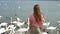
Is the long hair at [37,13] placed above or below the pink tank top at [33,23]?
above

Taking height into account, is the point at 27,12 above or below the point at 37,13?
below

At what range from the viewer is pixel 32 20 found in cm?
427

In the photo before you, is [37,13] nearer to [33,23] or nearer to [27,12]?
[33,23]

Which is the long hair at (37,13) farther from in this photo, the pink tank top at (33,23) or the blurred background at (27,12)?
the blurred background at (27,12)

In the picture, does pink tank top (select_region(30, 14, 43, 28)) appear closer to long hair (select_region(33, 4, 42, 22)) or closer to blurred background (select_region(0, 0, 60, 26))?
long hair (select_region(33, 4, 42, 22))

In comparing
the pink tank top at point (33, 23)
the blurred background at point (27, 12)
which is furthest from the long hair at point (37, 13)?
the blurred background at point (27, 12)

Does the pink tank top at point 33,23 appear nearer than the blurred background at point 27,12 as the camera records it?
Yes

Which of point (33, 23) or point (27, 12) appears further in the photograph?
point (27, 12)

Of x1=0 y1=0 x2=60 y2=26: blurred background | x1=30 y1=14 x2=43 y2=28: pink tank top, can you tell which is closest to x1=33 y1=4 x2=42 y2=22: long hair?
x1=30 y1=14 x2=43 y2=28: pink tank top

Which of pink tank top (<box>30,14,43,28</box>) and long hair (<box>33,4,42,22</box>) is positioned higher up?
long hair (<box>33,4,42,22</box>)

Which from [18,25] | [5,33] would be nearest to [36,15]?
[5,33]

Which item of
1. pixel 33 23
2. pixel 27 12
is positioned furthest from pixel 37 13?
pixel 27 12

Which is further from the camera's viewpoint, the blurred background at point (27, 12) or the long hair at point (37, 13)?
the blurred background at point (27, 12)

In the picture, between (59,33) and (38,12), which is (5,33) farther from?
(38,12)
